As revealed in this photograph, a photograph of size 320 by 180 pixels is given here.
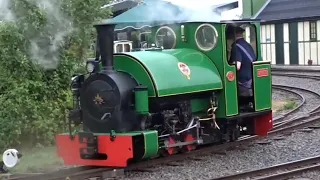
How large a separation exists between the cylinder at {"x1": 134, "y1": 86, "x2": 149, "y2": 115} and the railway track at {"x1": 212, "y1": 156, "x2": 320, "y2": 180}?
1.47 meters

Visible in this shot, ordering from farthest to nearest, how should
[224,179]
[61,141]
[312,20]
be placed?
[312,20] → [61,141] → [224,179]

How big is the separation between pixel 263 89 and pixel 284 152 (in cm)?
114

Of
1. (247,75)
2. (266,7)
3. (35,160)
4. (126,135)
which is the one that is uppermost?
(266,7)

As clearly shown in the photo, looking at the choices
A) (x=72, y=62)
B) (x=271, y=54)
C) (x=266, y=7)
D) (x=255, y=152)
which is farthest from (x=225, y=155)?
(x=266, y=7)

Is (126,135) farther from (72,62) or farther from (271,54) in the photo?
(271,54)

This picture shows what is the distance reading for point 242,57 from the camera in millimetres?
10117

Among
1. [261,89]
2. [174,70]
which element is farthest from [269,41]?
[174,70]

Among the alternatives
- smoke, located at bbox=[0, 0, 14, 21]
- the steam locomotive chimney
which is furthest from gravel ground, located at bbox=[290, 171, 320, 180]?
smoke, located at bbox=[0, 0, 14, 21]

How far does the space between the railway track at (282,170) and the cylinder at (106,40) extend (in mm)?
2319

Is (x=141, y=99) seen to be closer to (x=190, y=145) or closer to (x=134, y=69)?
(x=134, y=69)

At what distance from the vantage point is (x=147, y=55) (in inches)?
353

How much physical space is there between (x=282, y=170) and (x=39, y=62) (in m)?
5.08

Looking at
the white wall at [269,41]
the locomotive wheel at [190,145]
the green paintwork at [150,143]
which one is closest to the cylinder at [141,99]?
the green paintwork at [150,143]

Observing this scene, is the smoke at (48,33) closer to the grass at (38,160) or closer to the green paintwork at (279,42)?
the grass at (38,160)
